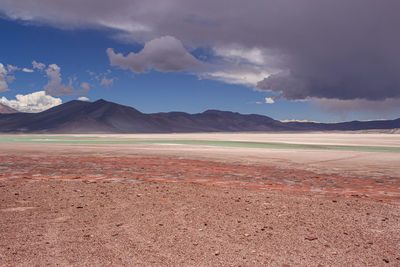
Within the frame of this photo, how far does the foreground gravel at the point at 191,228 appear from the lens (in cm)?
495

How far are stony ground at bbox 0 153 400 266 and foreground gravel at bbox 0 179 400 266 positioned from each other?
0.02 meters

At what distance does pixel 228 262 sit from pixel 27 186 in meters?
7.67

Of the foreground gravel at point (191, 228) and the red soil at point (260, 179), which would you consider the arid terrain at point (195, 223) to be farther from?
the red soil at point (260, 179)

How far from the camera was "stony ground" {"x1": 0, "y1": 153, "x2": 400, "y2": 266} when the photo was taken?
4.98 meters

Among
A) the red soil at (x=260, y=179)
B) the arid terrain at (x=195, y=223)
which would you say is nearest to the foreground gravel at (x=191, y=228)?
the arid terrain at (x=195, y=223)

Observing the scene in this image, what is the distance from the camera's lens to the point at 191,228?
625cm

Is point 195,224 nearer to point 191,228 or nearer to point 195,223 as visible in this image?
point 195,223

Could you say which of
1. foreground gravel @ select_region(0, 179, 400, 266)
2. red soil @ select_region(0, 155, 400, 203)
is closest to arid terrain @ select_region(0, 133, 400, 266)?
foreground gravel @ select_region(0, 179, 400, 266)

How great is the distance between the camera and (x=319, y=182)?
39.8 ft

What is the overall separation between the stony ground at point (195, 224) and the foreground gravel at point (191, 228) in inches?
0.7

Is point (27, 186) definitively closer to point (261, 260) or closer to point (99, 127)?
point (261, 260)

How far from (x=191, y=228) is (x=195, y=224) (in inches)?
10.3

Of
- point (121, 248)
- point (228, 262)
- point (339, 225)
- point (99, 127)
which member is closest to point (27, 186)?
point (121, 248)

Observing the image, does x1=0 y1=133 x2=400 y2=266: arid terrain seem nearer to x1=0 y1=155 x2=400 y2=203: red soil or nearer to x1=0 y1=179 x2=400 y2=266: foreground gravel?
x1=0 y1=179 x2=400 y2=266: foreground gravel
